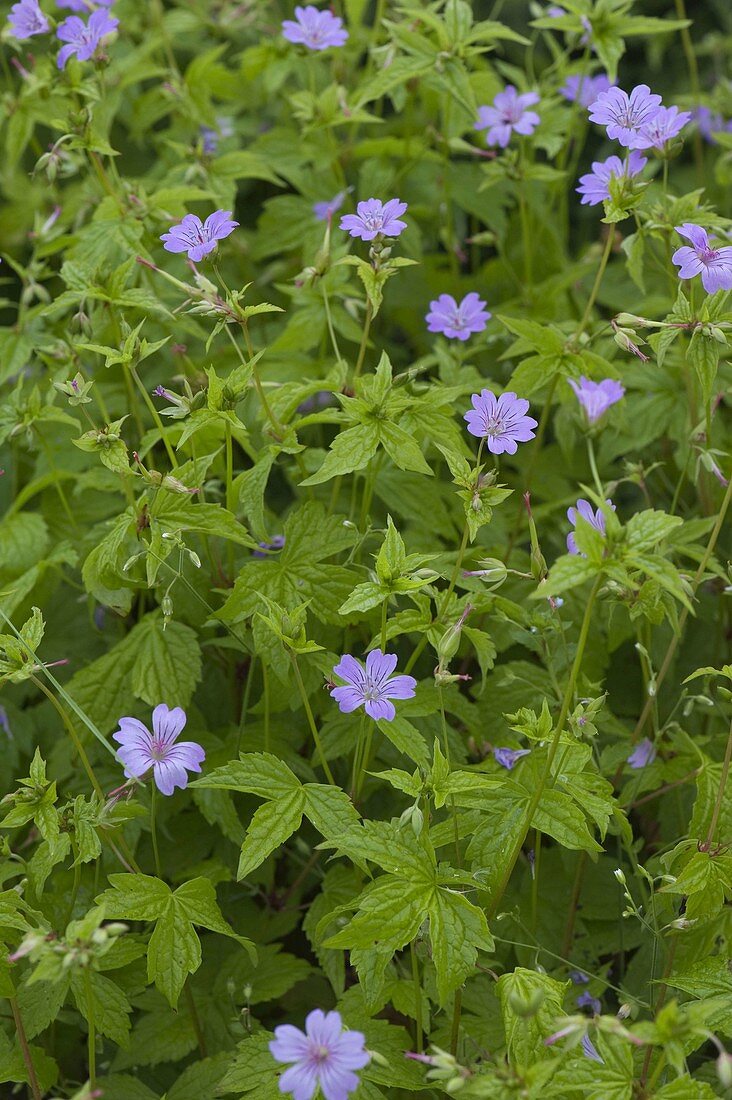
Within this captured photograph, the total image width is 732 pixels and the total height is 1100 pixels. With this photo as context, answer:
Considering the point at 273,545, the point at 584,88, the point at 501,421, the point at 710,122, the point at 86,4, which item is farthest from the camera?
the point at 710,122

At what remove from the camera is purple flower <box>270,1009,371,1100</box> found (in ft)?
4.77

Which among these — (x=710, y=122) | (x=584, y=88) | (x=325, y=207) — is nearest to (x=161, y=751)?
(x=325, y=207)

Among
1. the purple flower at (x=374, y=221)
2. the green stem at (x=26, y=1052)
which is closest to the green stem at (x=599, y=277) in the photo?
the purple flower at (x=374, y=221)

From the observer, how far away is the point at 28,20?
249cm

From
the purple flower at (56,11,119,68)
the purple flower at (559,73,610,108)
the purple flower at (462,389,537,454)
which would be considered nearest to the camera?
the purple flower at (462,389,537,454)

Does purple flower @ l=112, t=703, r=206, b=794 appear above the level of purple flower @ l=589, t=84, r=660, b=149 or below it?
below

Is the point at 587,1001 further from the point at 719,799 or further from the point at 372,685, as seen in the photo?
the point at 372,685

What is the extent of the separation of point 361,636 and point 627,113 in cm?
116

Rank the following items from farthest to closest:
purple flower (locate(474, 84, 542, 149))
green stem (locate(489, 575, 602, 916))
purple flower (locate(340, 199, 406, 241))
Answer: purple flower (locate(474, 84, 542, 149)), purple flower (locate(340, 199, 406, 241)), green stem (locate(489, 575, 602, 916))

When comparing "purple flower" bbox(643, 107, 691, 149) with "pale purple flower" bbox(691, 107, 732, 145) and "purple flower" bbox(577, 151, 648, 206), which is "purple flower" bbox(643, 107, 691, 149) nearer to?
"purple flower" bbox(577, 151, 648, 206)

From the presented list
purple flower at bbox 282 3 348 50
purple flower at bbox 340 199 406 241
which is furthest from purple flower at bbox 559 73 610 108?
purple flower at bbox 340 199 406 241

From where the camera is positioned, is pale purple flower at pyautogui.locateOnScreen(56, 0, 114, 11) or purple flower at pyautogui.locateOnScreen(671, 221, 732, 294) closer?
purple flower at pyautogui.locateOnScreen(671, 221, 732, 294)

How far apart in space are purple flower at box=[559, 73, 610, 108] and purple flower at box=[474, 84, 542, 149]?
0.81ft

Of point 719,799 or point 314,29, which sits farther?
point 314,29
